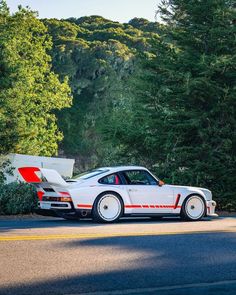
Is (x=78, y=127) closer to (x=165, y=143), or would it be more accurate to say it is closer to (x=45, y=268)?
(x=165, y=143)

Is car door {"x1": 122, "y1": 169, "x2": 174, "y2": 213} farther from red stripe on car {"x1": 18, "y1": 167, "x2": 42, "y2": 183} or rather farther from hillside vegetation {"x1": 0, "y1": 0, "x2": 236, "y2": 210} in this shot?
hillside vegetation {"x1": 0, "y1": 0, "x2": 236, "y2": 210}

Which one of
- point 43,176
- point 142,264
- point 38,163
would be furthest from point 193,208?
point 38,163

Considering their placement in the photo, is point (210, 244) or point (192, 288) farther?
point (210, 244)

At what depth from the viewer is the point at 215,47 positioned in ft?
74.6

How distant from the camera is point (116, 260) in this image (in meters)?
8.40

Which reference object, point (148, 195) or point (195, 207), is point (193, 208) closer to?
point (195, 207)

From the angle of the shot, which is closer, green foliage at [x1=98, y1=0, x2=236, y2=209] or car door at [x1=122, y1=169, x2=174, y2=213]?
car door at [x1=122, y1=169, x2=174, y2=213]

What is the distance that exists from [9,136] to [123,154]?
5.57 m

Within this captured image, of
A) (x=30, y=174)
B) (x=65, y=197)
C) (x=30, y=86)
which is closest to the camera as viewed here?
(x=65, y=197)

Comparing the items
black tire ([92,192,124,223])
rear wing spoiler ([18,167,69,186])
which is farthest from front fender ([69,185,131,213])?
rear wing spoiler ([18,167,69,186])

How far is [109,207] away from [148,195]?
3.97 feet

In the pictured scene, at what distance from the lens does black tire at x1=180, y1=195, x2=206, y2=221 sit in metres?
15.4

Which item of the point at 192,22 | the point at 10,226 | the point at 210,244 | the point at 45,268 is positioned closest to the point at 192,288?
the point at 45,268

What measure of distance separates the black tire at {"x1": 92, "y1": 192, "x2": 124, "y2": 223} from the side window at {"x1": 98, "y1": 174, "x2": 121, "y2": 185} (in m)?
0.38
